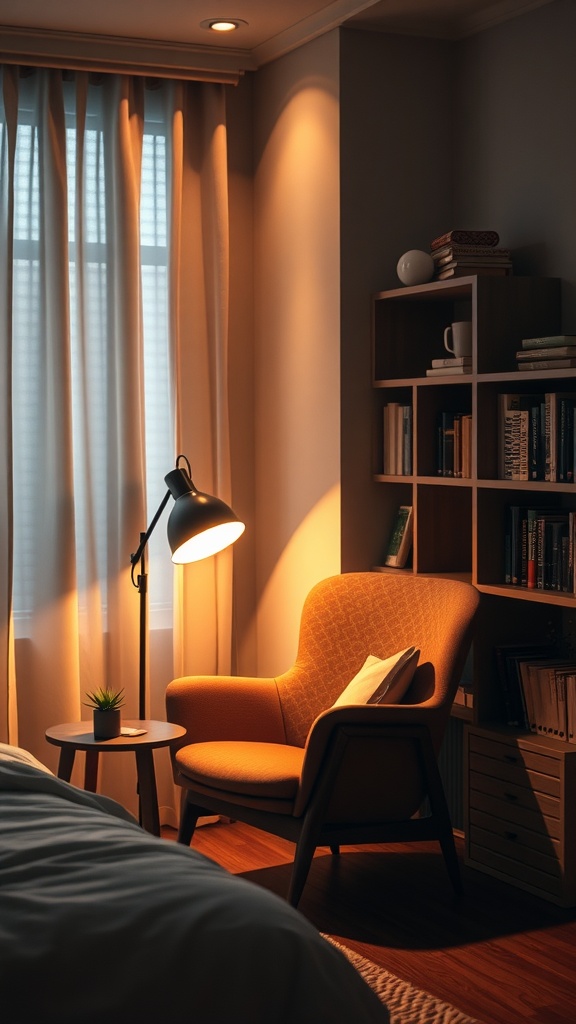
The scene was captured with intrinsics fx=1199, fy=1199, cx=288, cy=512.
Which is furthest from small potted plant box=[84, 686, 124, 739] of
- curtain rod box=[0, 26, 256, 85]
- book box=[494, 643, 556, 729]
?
curtain rod box=[0, 26, 256, 85]

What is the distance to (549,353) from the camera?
352 cm

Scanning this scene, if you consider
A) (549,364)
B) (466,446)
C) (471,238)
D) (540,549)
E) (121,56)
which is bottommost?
(540,549)

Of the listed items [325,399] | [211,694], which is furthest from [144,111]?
[211,694]

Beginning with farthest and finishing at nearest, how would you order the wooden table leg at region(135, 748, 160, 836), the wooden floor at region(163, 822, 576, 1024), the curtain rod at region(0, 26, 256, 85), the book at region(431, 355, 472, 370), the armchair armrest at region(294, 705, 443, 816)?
the curtain rod at region(0, 26, 256, 85)
the book at region(431, 355, 472, 370)
the wooden table leg at region(135, 748, 160, 836)
the armchair armrest at region(294, 705, 443, 816)
the wooden floor at region(163, 822, 576, 1024)

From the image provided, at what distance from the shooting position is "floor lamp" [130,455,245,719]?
11.9ft

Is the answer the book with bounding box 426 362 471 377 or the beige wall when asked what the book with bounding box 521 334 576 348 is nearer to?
the book with bounding box 426 362 471 377

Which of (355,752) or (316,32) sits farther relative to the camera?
(316,32)

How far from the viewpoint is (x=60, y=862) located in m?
1.96

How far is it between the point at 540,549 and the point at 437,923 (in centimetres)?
113

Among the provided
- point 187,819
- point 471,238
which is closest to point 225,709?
point 187,819

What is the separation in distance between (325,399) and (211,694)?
1.11m

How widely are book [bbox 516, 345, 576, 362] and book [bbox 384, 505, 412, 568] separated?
2.44 ft

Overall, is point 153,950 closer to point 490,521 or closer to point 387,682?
point 387,682

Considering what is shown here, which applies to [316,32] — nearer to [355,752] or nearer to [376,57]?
[376,57]
